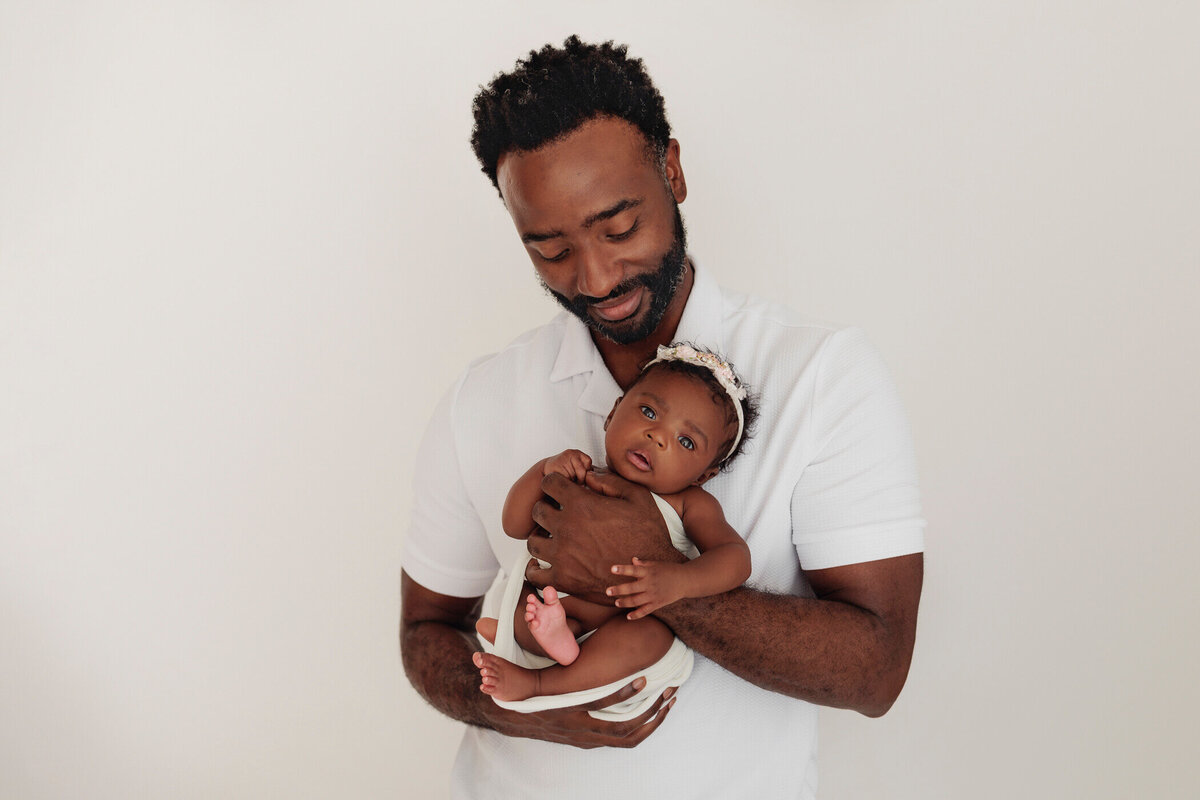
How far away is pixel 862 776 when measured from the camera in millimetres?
3117

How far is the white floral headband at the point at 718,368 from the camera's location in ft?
6.22

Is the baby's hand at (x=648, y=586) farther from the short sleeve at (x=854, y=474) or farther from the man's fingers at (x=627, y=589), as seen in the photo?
the short sleeve at (x=854, y=474)

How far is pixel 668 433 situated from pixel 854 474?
36cm

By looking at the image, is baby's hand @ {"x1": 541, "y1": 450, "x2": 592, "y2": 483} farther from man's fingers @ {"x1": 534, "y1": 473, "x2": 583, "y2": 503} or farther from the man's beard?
the man's beard

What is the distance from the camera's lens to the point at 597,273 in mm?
1974

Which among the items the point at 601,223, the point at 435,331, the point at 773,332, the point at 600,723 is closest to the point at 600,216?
the point at 601,223

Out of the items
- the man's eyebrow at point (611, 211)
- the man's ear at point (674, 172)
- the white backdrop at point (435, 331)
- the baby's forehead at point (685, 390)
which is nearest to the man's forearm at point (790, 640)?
the baby's forehead at point (685, 390)

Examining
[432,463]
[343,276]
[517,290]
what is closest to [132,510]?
[343,276]

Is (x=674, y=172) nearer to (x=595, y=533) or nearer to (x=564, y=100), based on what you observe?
(x=564, y=100)

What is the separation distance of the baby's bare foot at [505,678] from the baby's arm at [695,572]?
0.19 metres

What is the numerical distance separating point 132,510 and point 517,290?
4.47 feet

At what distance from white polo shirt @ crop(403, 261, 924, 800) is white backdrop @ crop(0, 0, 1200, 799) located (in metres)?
0.97

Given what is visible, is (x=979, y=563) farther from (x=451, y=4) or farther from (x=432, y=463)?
(x=451, y=4)

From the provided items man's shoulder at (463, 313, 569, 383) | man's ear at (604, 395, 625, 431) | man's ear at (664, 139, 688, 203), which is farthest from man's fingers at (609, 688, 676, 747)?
man's ear at (664, 139, 688, 203)
